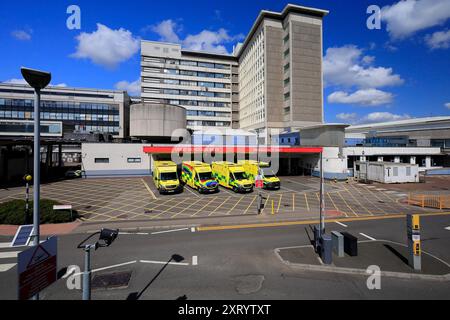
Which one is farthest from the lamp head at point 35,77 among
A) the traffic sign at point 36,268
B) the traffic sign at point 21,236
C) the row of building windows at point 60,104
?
the row of building windows at point 60,104

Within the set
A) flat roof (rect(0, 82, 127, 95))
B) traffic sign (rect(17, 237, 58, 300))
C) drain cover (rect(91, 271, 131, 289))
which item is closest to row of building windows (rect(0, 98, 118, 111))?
flat roof (rect(0, 82, 127, 95))

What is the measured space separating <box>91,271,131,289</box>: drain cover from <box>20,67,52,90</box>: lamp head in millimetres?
6494

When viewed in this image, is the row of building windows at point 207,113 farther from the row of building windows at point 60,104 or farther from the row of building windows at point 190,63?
the row of building windows at point 60,104

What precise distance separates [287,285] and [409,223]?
5709mm

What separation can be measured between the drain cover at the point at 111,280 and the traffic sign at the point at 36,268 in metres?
4.03

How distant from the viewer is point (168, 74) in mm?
71188

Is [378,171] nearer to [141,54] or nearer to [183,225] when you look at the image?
[183,225]

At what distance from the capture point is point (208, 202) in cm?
2103

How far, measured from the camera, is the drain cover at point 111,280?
779 cm

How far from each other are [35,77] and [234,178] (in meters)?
21.9

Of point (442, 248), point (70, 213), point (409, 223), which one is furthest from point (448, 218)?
point (70, 213)

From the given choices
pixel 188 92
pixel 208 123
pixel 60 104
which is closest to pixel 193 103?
pixel 188 92

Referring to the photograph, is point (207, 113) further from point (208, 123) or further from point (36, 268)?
point (36, 268)
